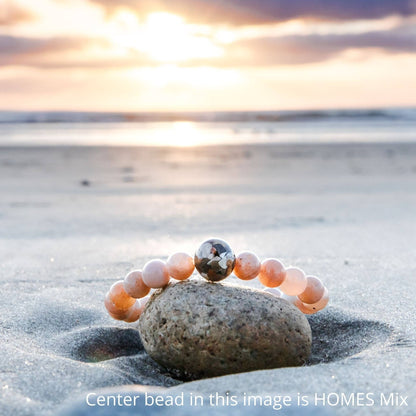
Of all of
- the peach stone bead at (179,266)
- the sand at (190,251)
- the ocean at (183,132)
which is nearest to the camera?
the sand at (190,251)

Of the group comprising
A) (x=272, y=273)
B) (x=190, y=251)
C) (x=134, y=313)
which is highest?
(x=272, y=273)

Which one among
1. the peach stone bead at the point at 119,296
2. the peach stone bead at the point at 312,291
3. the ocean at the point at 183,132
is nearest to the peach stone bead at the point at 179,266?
the peach stone bead at the point at 119,296

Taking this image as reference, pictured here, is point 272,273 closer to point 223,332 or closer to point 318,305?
point 318,305

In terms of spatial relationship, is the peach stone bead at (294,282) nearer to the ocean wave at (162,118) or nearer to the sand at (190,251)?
the sand at (190,251)

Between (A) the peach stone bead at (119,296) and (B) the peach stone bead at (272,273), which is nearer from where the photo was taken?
(B) the peach stone bead at (272,273)

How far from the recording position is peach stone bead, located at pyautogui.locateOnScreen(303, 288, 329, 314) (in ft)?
9.25

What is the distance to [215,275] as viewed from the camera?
8.41 feet

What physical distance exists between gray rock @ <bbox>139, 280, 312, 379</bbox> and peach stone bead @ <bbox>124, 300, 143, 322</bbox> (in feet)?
1.17

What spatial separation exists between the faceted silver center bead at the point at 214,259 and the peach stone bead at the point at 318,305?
0.54 metres

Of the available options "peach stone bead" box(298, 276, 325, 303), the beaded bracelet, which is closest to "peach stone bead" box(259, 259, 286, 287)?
the beaded bracelet

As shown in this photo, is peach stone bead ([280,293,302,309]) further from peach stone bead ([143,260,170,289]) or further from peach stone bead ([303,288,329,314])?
peach stone bead ([143,260,170,289])

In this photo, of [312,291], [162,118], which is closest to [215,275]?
[312,291]

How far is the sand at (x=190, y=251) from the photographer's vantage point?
2178mm

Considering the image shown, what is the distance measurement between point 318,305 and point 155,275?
818 millimetres
